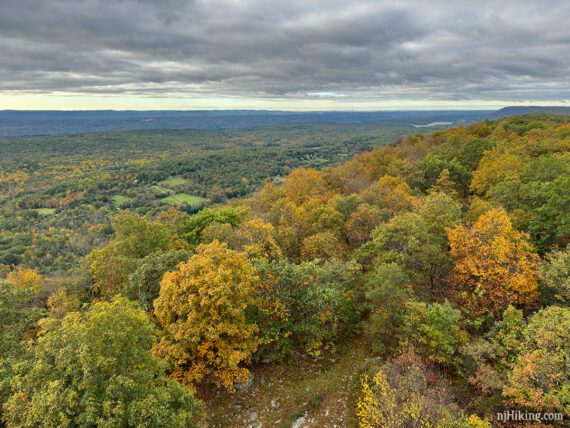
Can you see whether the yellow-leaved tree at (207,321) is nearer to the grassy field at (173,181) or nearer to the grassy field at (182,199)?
the grassy field at (182,199)

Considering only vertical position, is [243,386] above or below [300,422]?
above

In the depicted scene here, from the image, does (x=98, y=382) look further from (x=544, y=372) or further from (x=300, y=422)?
(x=544, y=372)

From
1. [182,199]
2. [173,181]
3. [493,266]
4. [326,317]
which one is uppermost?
[493,266]

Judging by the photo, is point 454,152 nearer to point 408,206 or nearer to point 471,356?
point 408,206

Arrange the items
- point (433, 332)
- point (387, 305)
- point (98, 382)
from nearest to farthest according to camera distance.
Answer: point (98, 382), point (433, 332), point (387, 305)

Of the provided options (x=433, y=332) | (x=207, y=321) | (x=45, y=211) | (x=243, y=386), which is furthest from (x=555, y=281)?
(x=45, y=211)

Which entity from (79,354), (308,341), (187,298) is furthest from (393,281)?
(79,354)

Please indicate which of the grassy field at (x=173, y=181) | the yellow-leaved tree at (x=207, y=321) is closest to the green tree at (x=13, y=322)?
the yellow-leaved tree at (x=207, y=321)
